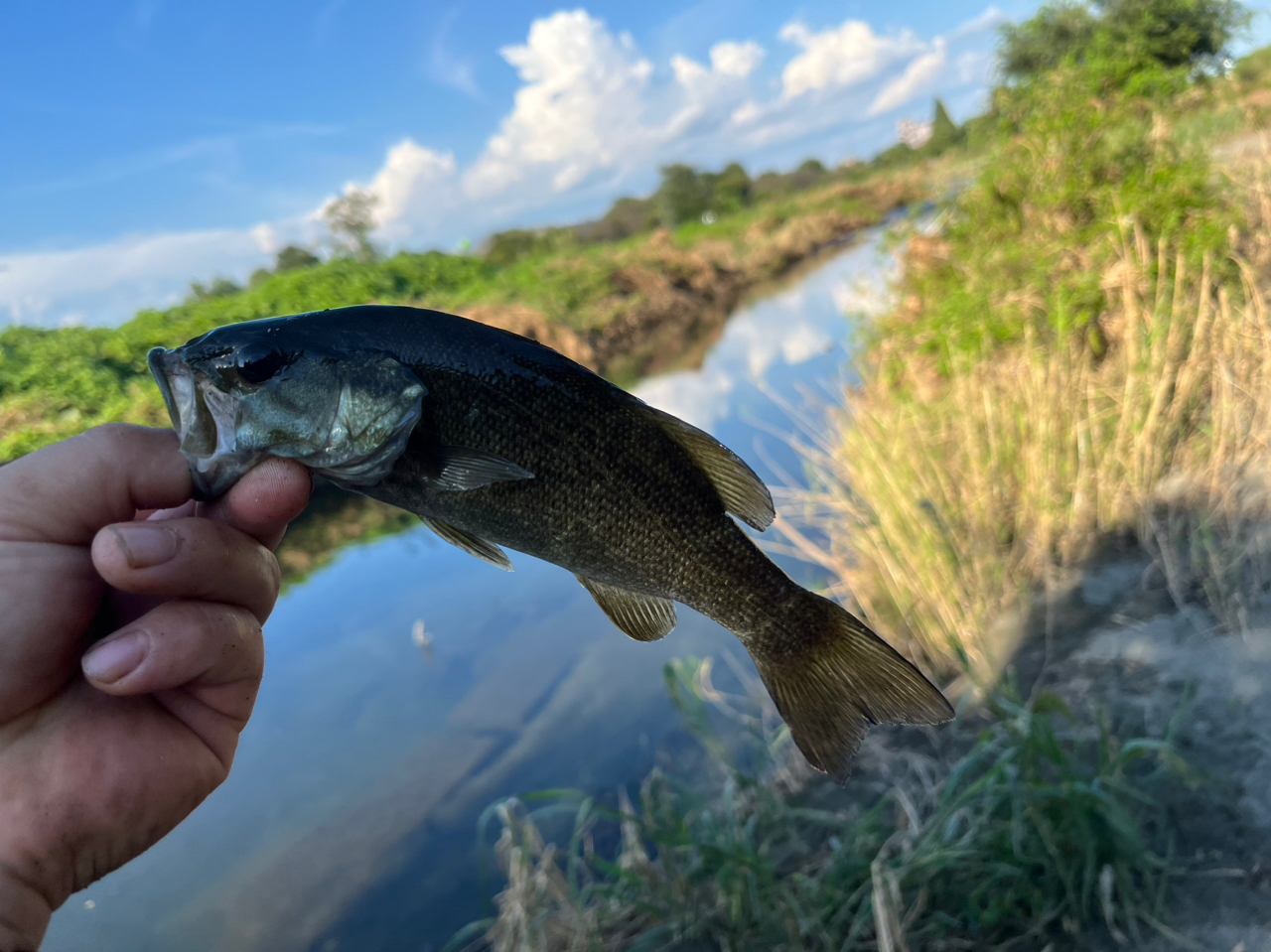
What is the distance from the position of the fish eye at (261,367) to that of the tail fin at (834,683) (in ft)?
4.17

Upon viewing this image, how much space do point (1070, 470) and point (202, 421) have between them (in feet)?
19.3

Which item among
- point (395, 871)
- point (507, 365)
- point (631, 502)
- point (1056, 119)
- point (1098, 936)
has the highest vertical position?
point (1056, 119)

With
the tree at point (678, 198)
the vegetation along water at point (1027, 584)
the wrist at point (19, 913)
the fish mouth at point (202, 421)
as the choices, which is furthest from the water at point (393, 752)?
the tree at point (678, 198)

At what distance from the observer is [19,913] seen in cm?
151

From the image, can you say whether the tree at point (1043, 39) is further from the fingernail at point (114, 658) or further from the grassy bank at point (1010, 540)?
the fingernail at point (114, 658)

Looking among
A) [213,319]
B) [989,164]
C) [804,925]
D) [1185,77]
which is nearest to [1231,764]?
[804,925]

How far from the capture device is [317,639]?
9.62 metres

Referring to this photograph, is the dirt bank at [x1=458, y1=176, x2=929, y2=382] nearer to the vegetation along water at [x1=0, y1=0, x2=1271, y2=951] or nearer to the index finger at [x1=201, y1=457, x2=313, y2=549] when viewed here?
the vegetation along water at [x1=0, y1=0, x2=1271, y2=951]

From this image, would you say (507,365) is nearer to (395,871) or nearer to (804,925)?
(804,925)

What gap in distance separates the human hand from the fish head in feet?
0.23

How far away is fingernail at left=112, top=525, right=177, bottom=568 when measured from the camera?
4.73ft

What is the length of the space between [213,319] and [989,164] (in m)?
20.4


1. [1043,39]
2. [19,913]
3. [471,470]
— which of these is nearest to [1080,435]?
[471,470]

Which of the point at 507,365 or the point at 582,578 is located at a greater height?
the point at 507,365
